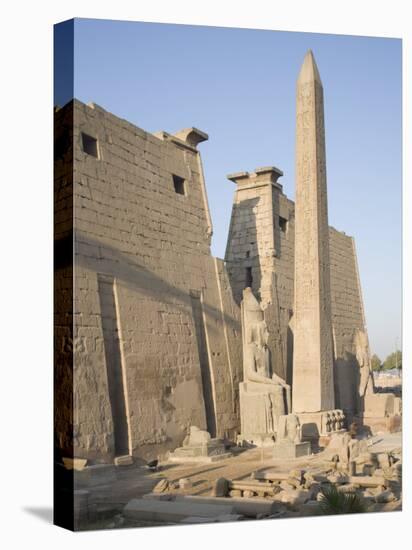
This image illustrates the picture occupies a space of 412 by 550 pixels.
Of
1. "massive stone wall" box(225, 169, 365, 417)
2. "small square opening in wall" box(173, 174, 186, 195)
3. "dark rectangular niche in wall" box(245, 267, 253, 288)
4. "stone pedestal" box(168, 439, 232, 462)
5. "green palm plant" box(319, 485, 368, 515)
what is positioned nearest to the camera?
"green palm plant" box(319, 485, 368, 515)

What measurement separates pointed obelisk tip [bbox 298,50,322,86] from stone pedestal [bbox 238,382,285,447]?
441cm

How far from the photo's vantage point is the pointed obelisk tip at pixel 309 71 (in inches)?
477

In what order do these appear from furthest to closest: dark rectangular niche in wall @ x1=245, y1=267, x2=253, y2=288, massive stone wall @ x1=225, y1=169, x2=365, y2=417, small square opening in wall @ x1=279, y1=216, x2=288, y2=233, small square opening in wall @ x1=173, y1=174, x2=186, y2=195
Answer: small square opening in wall @ x1=279, y1=216, x2=288, y2=233 < dark rectangular niche in wall @ x1=245, y1=267, x2=253, y2=288 < massive stone wall @ x1=225, y1=169, x2=365, y2=417 < small square opening in wall @ x1=173, y1=174, x2=186, y2=195

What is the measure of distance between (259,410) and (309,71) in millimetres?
4849

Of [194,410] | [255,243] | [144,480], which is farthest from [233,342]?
[144,480]

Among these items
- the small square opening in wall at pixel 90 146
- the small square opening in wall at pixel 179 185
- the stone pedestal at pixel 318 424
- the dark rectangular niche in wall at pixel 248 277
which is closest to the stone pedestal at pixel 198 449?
the stone pedestal at pixel 318 424

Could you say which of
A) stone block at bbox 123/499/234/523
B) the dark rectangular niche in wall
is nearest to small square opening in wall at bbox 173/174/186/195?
the dark rectangular niche in wall

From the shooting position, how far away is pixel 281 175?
1514 centimetres

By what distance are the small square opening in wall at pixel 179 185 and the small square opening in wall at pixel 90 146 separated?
227 centimetres

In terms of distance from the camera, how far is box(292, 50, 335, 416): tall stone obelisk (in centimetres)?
1252

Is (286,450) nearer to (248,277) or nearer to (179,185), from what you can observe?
(179,185)

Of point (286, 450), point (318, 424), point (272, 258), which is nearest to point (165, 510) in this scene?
point (286, 450)

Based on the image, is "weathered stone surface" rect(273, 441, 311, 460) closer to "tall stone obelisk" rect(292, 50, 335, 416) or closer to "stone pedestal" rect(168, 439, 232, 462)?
"stone pedestal" rect(168, 439, 232, 462)

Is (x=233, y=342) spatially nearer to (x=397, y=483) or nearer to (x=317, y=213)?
(x=317, y=213)
